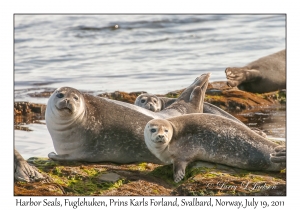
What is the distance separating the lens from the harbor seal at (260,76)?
15.8 m

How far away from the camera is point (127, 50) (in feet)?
72.4

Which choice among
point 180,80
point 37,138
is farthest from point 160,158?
point 180,80

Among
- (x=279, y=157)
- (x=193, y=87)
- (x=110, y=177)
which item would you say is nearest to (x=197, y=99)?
(x=193, y=87)

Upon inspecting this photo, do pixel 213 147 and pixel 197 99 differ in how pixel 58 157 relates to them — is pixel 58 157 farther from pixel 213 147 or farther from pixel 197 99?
pixel 197 99

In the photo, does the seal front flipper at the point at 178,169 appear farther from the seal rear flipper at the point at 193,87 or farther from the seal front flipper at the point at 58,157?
the seal rear flipper at the point at 193,87

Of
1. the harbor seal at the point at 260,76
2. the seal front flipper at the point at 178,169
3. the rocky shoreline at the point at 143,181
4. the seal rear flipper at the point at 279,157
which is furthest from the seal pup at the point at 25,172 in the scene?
the harbor seal at the point at 260,76

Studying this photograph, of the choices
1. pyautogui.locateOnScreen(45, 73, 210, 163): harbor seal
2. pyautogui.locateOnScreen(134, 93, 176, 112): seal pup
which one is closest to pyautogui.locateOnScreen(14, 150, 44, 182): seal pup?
pyautogui.locateOnScreen(45, 73, 210, 163): harbor seal

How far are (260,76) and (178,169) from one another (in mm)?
8386

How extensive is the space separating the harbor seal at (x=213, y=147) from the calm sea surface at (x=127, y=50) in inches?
82.6

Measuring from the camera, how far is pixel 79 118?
9.06m

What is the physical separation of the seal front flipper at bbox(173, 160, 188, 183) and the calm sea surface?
2167 millimetres

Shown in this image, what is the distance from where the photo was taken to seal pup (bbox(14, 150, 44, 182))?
26.5 ft

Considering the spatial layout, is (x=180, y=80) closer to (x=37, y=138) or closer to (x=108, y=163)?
(x=37, y=138)

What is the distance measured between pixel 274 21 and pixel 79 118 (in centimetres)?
1886
